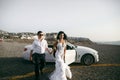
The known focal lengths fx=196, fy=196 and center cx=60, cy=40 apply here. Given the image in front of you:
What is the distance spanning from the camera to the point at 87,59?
11422 mm

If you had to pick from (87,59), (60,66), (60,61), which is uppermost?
(60,61)

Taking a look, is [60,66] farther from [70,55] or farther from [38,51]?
[70,55]

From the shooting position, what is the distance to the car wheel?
11328mm

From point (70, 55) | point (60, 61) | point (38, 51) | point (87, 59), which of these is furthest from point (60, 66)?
point (87, 59)

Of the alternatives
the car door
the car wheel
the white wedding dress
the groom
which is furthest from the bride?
the car wheel

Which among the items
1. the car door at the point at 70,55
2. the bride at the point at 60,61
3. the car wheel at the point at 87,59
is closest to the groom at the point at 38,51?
the bride at the point at 60,61

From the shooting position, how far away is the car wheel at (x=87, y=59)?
11.3 m

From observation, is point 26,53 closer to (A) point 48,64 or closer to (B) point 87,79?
(A) point 48,64

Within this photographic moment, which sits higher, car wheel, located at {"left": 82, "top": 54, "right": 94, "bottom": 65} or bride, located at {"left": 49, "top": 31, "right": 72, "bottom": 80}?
bride, located at {"left": 49, "top": 31, "right": 72, "bottom": 80}

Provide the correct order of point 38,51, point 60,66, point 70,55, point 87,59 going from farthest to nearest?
point 87,59
point 70,55
point 38,51
point 60,66

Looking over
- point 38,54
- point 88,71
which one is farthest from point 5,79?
point 88,71

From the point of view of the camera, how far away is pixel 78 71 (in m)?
9.65

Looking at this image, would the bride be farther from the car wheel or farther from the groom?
the car wheel

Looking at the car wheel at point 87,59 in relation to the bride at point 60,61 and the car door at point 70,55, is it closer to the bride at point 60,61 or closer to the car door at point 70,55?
the car door at point 70,55
